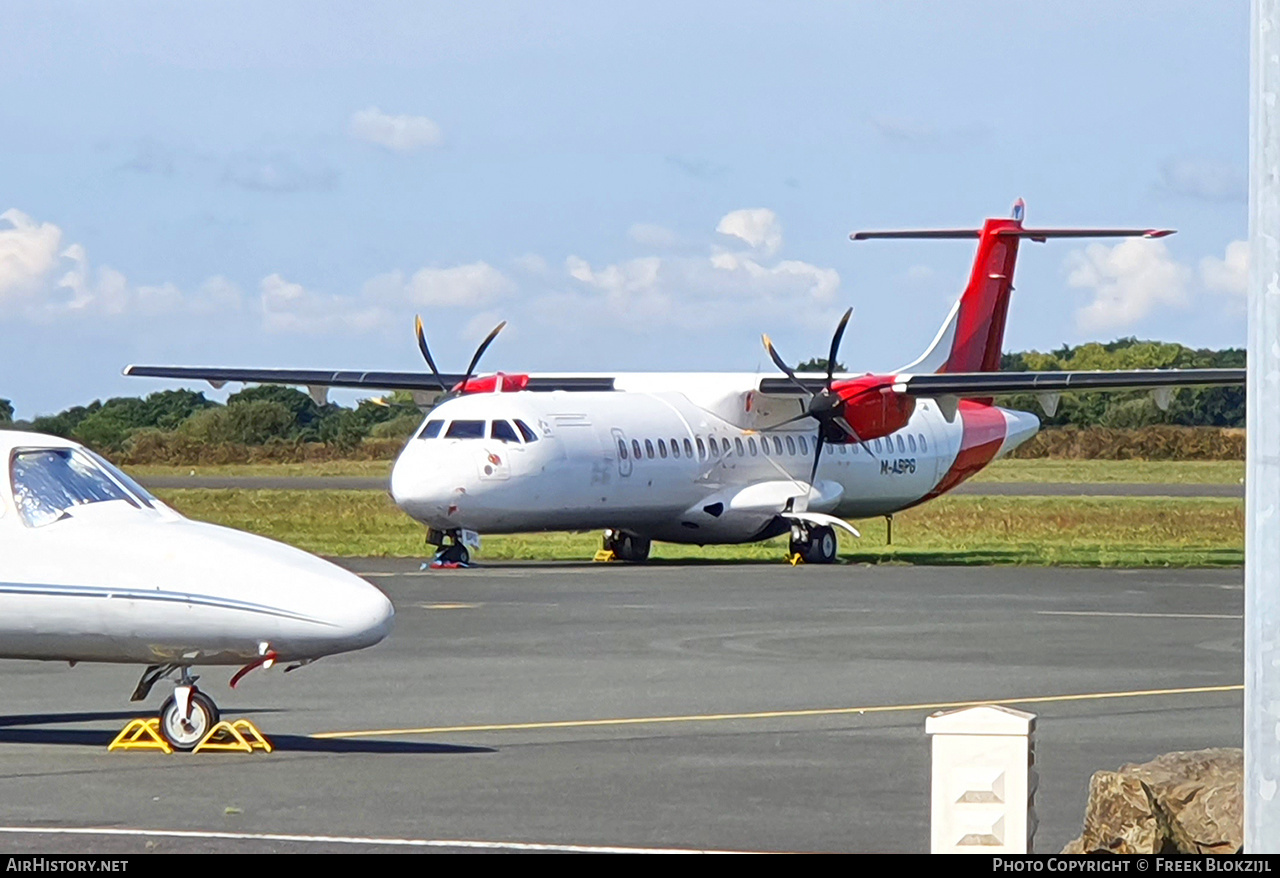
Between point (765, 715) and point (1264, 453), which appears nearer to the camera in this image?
point (1264, 453)

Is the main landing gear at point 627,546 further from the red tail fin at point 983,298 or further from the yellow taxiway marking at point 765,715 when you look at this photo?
the yellow taxiway marking at point 765,715

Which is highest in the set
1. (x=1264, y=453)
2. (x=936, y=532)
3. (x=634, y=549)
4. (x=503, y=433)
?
(x=503, y=433)

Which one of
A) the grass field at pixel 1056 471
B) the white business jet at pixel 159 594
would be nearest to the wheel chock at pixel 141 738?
the white business jet at pixel 159 594

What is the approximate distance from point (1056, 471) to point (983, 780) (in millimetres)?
76950

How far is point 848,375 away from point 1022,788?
92.8 ft

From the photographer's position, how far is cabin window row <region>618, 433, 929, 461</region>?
102 feet

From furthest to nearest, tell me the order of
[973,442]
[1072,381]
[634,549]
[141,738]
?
[973,442], [634,549], [1072,381], [141,738]

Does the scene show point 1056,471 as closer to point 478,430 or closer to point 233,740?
point 478,430

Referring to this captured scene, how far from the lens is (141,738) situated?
11609mm

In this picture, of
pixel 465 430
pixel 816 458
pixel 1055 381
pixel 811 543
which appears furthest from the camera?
pixel 816 458

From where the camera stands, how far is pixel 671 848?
27.0ft

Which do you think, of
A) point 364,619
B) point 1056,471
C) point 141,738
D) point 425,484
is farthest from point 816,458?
point 1056,471

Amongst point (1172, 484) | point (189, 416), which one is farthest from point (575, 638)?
point (189, 416)

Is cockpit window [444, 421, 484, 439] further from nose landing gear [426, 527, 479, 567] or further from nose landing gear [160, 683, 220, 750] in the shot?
nose landing gear [160, 683, 220, 750]
